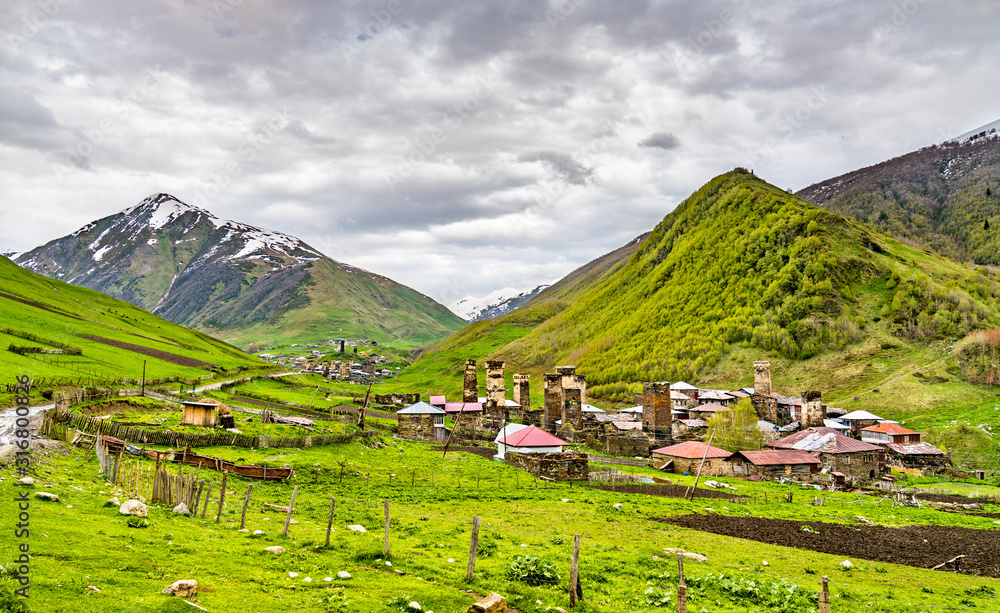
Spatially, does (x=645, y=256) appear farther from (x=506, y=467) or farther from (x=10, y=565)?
(x=10, y=565)

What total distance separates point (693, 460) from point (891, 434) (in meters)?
26.9

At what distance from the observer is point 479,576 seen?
14023mm

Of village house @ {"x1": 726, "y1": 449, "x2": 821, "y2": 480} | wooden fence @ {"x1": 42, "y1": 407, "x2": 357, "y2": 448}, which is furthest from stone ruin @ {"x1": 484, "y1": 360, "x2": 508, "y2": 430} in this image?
wooden fence @ {"x1": 42, "y1": 407, "x2": 357, "y2": 448}

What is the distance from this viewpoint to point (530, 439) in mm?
43969

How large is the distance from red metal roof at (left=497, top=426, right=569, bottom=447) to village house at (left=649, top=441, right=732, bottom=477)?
8.62 metres

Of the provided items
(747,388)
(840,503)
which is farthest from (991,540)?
(747,388)

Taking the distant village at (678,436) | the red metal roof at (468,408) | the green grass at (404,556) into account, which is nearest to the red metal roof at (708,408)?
the distant village at (678,436)

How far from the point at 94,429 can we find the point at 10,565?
24568 mm

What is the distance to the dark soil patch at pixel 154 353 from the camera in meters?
88.6

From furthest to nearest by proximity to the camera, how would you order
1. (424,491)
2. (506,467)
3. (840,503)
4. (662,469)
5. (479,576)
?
(662,469), (506,467), (840,503), (424,491), (479,576)

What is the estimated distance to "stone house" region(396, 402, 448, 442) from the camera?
57.1 metres

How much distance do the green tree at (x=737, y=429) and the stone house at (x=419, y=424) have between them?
26927mm

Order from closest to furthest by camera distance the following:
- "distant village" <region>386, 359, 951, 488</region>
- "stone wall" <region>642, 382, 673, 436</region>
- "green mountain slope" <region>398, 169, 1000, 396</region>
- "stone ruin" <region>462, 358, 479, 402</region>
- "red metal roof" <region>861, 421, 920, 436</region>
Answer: "distant village" <region>386, 359, 951, 488</region> < "stone wall" <region>642, 382, 673, 436</region> < "red metal roof" <region>861, 421, 920, 436</region> < "stone ruin" <region>462, 358, 479, 402</region> < "green mountain slope" <region>398, 169, 1000, 396</region>

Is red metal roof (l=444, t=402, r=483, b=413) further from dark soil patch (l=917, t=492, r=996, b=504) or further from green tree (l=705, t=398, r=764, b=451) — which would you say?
dark soil patch (l=917, t=492, r=996, b=504)
